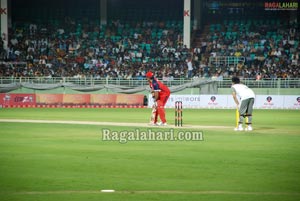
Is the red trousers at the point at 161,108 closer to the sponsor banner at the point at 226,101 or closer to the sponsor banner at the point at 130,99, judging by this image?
the sponsor banner at the point at 226,101

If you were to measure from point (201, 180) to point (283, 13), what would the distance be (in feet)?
150

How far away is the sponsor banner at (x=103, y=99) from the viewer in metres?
44.2

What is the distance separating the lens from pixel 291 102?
4159 cm

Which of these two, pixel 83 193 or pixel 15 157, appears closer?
pixel 83 193

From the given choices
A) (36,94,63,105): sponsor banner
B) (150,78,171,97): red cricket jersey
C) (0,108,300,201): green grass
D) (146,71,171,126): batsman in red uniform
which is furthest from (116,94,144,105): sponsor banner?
(0,108,300,201): green grass

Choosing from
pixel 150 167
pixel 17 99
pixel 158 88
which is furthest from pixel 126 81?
pixel 150 167

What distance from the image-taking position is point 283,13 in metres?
56.3

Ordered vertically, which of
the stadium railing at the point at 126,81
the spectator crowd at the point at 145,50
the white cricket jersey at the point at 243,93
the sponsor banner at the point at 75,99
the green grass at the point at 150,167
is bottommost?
the sponsor banner at the point at 75,99

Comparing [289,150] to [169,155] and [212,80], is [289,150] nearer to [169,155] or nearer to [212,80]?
[169,155]

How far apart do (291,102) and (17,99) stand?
19.3m

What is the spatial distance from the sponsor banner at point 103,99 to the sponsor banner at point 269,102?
10344 millimetres

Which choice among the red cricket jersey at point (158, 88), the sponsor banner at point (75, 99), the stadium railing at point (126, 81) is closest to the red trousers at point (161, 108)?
the red cricket jersey at point (158, 88)

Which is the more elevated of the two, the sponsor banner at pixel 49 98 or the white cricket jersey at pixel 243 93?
the white cricket jersey at pixel 243 93

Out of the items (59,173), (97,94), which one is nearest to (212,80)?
(97,94)
